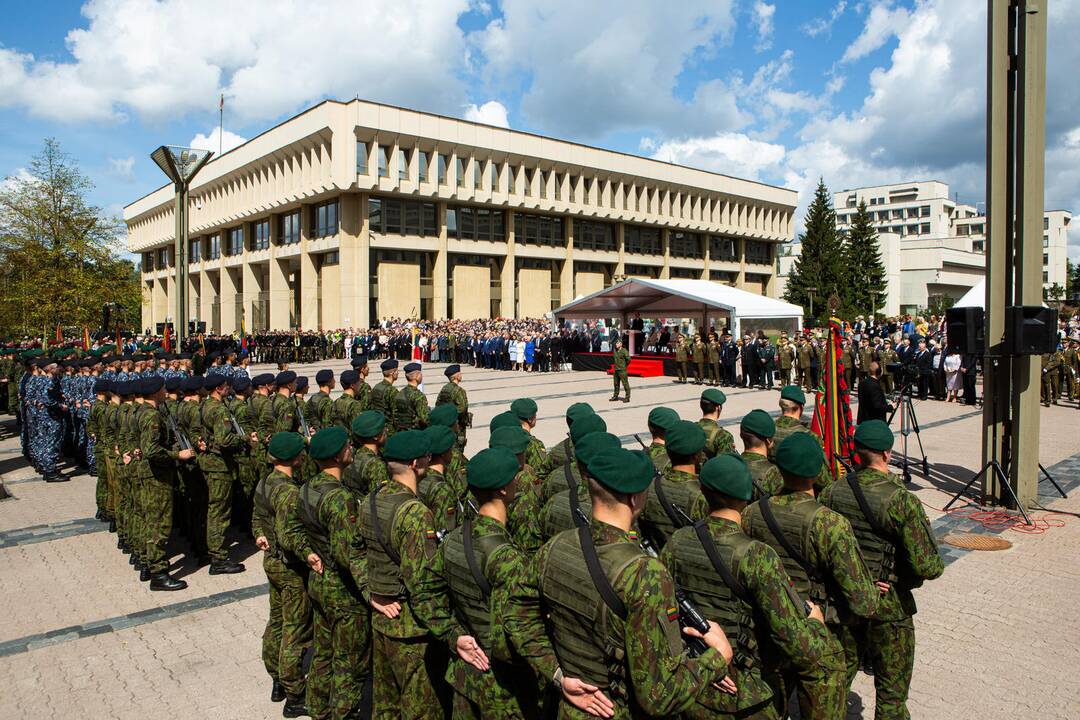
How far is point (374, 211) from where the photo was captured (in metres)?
45.3

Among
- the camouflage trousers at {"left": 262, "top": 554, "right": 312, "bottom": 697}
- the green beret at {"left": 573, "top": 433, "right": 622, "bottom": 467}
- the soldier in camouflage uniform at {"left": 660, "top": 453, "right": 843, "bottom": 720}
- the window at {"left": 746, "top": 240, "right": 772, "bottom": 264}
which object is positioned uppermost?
the window at {"left": 746, "top": 240, "right": 772, "bottom": 264}

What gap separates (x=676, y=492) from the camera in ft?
13.8

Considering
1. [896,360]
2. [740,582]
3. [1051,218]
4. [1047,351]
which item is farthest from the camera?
[1051,218]

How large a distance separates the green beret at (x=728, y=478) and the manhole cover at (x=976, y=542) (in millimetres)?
6145

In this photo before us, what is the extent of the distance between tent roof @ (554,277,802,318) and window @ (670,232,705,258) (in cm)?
3306

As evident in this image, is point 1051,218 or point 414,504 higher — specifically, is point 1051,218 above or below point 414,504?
above

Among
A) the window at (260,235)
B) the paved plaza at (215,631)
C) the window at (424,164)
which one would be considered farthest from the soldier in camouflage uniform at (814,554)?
the window at (260,235)

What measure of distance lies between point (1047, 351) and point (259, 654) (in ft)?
30.1

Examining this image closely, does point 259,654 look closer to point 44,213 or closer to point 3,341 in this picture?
point 44,213

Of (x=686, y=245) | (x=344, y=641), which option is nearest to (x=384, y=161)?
(x=686, y=245)

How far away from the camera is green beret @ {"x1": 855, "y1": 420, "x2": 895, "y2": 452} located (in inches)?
166

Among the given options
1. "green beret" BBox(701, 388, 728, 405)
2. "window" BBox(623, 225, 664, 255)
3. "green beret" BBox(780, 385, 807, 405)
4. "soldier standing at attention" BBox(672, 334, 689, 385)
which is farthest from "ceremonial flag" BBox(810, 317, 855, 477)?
"window" BBox(623, 225, 664, 255)

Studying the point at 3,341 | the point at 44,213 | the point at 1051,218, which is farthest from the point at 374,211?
the point at 1051,218

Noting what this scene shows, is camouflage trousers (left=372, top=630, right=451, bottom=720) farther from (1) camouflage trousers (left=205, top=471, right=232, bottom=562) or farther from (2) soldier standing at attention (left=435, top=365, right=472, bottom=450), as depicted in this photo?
(2) soldier standing at attention (left=435, top=365, right=472, bottom=450)
